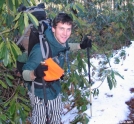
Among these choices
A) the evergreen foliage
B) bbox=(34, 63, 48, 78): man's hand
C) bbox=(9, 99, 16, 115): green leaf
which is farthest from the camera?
bbox=(9, 99, 16, 115): green leaf

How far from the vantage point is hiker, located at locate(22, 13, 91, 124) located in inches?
90.4

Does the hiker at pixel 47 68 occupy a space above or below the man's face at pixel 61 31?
below

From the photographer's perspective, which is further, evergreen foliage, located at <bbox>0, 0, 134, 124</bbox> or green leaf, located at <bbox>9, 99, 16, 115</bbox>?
green leaf, located at <bbox>9, 99, 16, 115</bbox>

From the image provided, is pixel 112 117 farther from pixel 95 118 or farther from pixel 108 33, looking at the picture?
pixel 108 33

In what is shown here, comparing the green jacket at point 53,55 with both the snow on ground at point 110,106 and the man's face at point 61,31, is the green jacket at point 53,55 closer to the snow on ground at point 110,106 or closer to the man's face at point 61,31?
the man's face at point 61,31

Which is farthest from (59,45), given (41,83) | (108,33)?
(108,33)

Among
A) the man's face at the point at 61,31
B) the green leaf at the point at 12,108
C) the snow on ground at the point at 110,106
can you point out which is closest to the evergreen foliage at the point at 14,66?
the green leaf at the point at 12,108

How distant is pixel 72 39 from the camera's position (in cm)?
618

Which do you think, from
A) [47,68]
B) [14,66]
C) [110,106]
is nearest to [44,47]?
[47,68]

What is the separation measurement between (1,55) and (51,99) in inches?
38.2

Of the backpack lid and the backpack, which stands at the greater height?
the backpack

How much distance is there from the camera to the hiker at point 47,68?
90.4 inches

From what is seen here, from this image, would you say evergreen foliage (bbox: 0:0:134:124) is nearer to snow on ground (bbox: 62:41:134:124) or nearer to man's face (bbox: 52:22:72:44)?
snow on ground (bbox: 62:41:134:124)

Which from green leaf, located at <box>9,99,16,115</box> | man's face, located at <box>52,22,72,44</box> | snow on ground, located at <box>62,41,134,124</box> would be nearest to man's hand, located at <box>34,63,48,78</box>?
man's face, located at <box>52,22,72,44</box>
